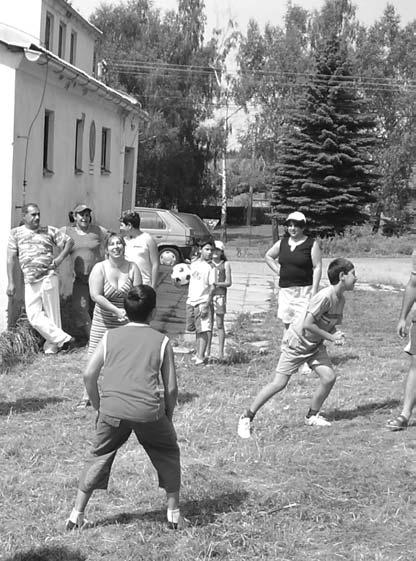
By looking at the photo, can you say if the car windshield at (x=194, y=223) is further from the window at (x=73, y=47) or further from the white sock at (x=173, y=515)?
the white sock at (x=173, y=515)

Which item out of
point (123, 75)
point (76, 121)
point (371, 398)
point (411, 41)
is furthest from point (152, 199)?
point (371, 398)

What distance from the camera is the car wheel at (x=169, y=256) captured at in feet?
71.8

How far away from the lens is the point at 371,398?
26.3 ft

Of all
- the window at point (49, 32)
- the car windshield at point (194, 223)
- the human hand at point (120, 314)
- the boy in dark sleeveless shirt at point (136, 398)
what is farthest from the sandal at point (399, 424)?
the car windshield at point (194, 223)

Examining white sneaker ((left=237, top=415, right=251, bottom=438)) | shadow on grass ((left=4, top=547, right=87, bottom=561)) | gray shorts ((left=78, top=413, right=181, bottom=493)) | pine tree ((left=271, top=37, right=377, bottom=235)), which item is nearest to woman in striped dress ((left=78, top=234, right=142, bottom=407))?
white sneaker ((left=237, top=415, right=251, bottom=438))

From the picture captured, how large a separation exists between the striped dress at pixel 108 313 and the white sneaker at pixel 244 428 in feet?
4.89

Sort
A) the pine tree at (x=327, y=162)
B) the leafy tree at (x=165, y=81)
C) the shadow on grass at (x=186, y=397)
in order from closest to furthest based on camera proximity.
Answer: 1. the shadow on grass at (x=186, y=397)
2. the pine tree at (x=327, y=162)
3. the leafy tree at (x=165, y=81)

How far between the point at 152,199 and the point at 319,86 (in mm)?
12099

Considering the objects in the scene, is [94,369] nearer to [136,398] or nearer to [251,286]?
[136,398]

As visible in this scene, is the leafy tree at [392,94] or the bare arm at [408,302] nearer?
the bare arm at [408,302]

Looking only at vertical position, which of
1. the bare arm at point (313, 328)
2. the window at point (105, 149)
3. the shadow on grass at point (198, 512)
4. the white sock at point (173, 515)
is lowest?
the shadow on grass at point (198, 512)

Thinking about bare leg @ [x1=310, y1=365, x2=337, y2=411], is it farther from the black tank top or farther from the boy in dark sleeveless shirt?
the boy in dark sleeveless shirt

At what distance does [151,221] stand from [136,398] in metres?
18.4

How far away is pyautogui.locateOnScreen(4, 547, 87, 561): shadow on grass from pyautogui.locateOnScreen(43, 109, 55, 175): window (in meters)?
8.87
